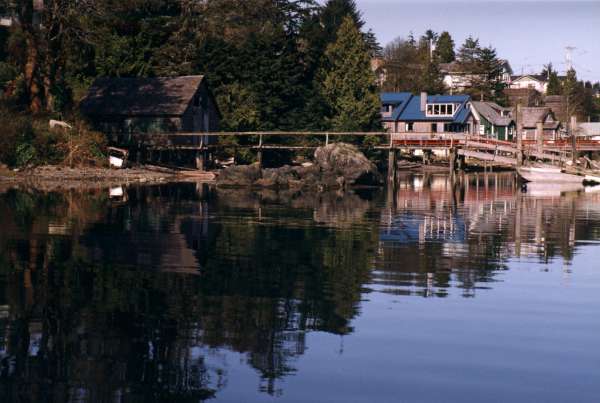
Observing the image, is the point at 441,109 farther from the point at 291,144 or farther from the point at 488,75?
the point at 291,144

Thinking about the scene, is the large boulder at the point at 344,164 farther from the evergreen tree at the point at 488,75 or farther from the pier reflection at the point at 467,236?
the evergreen tree at the point at 488,75

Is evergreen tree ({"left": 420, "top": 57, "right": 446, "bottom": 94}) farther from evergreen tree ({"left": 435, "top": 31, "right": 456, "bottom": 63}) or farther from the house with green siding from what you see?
evergreen tree ({"left": 435, "top": 31, "right": 456, "bottom": 63})

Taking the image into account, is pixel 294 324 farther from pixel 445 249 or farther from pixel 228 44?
pixel 228 44

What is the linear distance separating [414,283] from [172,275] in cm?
432

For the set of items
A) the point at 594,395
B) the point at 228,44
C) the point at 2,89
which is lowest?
the point at 594,395

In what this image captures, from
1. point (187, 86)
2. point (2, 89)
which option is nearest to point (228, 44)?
point (187, 86)

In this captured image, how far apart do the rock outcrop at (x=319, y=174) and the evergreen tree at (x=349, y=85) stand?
14.6m

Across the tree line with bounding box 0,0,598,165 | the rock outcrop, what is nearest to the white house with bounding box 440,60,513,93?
the tree line with bounding box 0,0,598,165

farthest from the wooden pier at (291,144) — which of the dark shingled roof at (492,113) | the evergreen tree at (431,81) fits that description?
the evergreen tree at (431,81)

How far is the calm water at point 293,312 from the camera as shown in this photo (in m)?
9.52

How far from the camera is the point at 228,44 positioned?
70.2m

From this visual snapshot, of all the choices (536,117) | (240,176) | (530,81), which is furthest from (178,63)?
(530,81)

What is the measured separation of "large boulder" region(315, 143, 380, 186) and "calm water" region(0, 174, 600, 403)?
28211mm

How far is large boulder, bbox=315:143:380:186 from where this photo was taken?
181 feet
